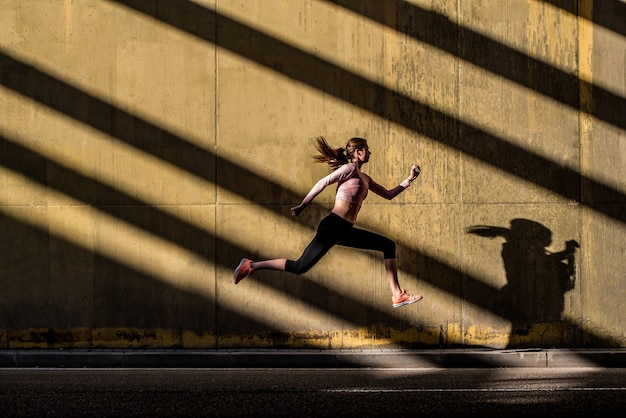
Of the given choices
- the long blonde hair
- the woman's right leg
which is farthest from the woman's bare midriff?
the woman's right leg

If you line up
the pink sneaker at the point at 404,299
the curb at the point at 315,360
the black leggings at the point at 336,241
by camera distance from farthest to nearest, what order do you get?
the black leggings at the point at 336,241 → the pink sneaker at the point at 404,299 → the curb at the point at 315,360

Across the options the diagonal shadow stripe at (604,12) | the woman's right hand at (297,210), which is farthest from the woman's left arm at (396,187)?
the diagonal shadow stripe at (604,12)

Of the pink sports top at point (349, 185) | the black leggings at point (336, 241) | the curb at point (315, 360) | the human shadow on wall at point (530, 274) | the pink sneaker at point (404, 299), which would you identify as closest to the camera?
the curb at point (315, 360)

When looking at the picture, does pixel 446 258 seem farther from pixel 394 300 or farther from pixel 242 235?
pixel 242 235

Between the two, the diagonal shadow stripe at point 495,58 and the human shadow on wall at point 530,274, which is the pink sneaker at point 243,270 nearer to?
the human shadow on wall at point 530,274

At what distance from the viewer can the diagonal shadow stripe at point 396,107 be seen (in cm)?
998

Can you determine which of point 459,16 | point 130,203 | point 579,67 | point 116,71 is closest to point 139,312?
point 130,203

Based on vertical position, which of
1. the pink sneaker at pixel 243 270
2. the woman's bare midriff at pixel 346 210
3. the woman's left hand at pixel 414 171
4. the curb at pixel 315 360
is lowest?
the curb at pixel 315 360

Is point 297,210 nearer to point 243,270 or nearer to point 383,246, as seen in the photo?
point 243,270

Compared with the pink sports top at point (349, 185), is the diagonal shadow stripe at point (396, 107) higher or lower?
higher

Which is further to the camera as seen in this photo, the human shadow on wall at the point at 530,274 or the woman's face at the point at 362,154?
the human shadow on wall at the point at 530,274

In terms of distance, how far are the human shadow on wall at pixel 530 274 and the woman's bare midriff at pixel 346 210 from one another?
1.53 m

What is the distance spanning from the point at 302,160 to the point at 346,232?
3.83 feet

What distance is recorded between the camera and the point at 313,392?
7387mm
